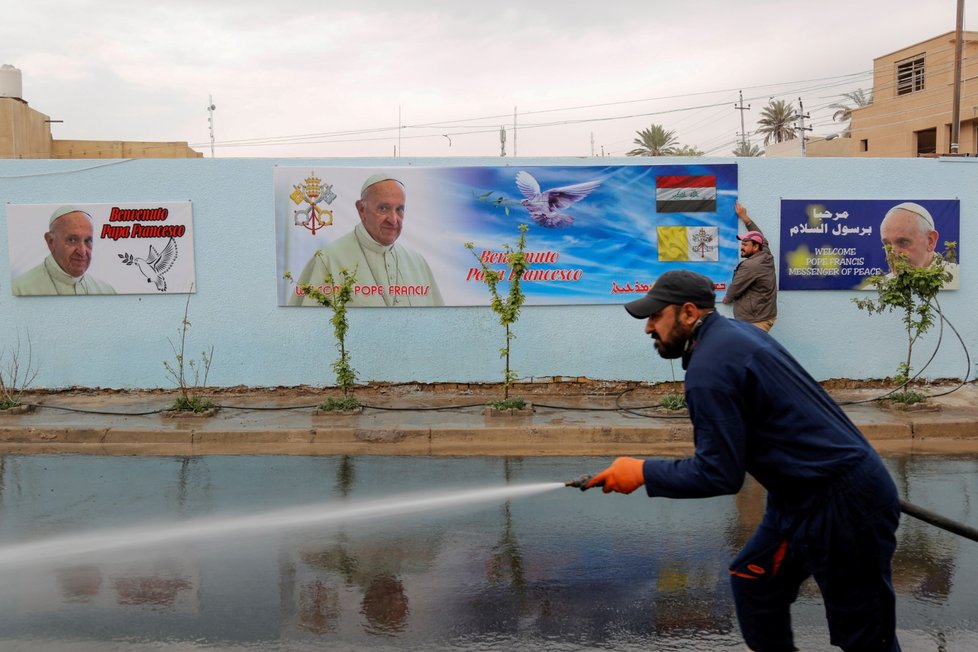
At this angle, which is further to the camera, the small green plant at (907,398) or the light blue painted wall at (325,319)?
the light blue painted wall at (325,319)

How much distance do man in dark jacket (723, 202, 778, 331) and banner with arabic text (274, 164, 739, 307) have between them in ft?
3.03

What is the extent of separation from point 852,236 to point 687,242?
6.74ft

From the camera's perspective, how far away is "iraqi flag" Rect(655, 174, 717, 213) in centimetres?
1084

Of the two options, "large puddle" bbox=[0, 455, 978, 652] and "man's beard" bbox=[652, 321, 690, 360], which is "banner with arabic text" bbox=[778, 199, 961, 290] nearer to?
"large puddle" bbox=[0, 455, 978, 652]

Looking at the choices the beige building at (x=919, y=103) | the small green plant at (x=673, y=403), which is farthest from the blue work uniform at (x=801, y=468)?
the beige building at (x=919, y=103)

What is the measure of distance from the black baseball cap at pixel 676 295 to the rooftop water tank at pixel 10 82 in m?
16.5

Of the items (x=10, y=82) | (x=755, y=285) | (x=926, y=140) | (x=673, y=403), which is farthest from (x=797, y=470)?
(x=926, y=140)

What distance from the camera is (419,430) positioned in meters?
8.80

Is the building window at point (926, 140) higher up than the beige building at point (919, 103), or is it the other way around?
the beige building at point (919, 103)

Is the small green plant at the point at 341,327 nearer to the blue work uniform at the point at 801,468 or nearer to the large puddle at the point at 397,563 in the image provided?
the large puddle at the point at 397,563

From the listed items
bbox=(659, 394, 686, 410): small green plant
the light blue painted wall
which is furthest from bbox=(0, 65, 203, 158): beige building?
bbox=(659, 394, 686, 410): small green plant

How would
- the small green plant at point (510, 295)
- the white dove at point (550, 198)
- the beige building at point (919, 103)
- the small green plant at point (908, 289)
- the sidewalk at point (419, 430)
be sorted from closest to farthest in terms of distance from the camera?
the sidewalk at point (419, 430)
the small green plant at point (908, 289)
the small green plant at point (510, 295)
the white dove at point (550, 198)
the beige building at point (919, 103)

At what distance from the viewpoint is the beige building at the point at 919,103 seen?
3884 cm

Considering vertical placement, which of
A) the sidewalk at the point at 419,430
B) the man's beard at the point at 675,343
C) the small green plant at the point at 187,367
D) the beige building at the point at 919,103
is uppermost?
the beige building at the point at 919,103
